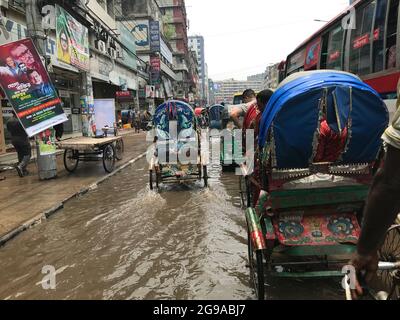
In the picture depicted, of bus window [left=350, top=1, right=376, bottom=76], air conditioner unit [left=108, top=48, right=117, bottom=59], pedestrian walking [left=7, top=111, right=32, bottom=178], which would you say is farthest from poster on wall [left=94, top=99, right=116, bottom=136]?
bus window [left=350, top=1, right=376, bottom=76]

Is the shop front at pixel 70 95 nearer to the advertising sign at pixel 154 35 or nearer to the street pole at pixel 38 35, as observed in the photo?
the street pole at pixel 38 35

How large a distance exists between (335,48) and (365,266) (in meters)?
8.13

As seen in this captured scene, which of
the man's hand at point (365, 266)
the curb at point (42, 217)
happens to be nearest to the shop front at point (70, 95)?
the curb at point (42, 217)

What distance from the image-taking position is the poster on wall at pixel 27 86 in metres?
8.90

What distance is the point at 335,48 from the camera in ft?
29.0

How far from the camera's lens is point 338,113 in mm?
3393

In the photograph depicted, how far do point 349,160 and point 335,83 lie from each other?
0.74 m

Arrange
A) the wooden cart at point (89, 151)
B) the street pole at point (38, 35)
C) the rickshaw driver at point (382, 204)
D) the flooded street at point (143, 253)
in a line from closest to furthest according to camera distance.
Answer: the rickshaw driver at point (382, 204) < the flooded street at point (143, 253) < the street pole at point (38, 35) < the wooden cart at point (89, 151)

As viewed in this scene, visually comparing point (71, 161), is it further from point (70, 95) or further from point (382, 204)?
point (382, 204)

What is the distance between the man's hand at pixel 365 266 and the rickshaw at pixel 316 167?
161 centimetres

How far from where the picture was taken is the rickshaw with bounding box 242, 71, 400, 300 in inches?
134

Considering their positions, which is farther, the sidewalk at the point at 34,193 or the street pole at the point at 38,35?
the street pole at the point at 38,35
